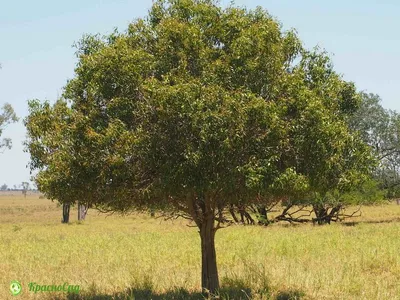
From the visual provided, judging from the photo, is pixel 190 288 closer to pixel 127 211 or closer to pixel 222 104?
pixel 127 211

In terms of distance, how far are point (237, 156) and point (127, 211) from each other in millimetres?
4307

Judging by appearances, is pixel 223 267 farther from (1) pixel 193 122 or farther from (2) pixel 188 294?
(1) pixel 193 122

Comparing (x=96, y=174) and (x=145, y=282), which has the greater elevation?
(x=96, y=174)

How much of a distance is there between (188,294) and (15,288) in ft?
19.0

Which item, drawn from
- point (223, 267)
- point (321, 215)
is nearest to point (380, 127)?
point (321, 215)

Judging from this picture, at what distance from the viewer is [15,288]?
664 inches

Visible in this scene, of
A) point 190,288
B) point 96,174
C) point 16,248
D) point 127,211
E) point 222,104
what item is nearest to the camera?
point 222,104

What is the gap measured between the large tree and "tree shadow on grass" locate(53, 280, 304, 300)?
98.6 inches

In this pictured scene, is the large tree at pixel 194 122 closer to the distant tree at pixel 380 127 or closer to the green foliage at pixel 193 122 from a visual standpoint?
the green foliage at pixel 193 122

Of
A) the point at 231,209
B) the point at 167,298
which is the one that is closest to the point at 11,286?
the point at 167,298

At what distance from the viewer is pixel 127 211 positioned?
597 inches

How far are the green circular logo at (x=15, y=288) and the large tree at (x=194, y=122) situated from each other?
14.4ft

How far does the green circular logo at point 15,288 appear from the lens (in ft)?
53.9

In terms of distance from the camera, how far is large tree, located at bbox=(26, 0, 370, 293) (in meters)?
12.1
